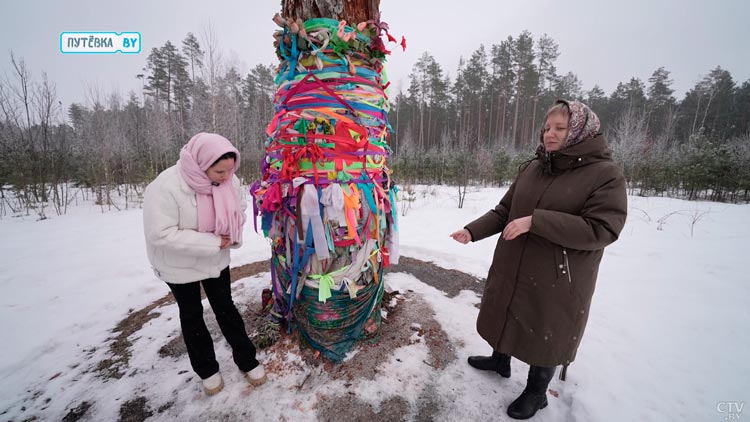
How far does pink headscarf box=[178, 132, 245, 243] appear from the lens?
1.60m

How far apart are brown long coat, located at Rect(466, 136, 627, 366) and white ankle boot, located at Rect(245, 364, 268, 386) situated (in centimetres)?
160

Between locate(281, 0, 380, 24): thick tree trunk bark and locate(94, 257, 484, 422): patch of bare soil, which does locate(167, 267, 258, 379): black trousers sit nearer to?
locate(94, 257, 484, 422): patch of bare soil

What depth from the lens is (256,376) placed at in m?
1.91

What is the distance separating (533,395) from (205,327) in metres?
2.23

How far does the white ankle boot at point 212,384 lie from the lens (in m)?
1.83

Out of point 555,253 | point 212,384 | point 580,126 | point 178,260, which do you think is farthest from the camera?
point 212,384

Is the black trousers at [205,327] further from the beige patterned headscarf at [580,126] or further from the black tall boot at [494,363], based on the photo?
the beige patterned headscarf at [580,126]

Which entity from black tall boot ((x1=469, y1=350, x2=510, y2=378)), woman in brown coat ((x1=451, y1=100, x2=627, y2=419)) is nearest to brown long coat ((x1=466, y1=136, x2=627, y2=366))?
woman in brown coat ((x1=451, y1=100, x2=627, y2=419))

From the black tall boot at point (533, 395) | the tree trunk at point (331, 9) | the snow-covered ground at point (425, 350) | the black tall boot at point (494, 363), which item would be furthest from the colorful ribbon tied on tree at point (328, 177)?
the black tall boot at point (533, 395)

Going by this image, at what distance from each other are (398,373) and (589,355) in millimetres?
1684

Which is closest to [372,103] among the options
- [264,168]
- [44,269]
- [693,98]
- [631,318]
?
[264,168]

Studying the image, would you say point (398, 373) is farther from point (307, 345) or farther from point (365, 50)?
point (365, 50)

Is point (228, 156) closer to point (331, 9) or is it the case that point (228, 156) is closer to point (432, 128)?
point (331, 9)

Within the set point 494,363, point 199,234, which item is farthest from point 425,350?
point 199,234
